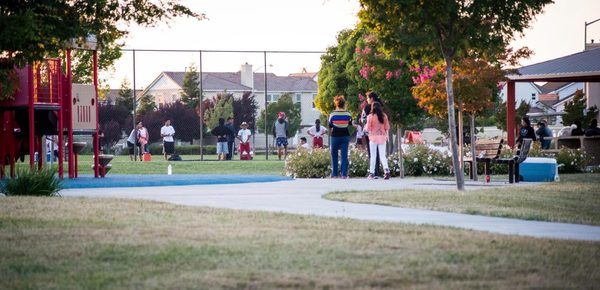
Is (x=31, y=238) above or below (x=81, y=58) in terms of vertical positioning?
below

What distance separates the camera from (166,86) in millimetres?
96125

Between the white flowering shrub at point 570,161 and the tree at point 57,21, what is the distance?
12.9 meters

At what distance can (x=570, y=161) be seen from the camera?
28422mm

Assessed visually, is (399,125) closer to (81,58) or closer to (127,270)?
(81,58)

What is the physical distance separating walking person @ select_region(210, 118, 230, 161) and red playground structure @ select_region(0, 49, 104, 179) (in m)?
15.2

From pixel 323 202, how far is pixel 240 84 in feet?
241

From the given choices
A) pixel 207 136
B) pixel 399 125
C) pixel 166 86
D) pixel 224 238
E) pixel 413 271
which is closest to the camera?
pixel 413 271

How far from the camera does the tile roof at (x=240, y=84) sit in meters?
88.6

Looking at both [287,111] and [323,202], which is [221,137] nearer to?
[323,202]

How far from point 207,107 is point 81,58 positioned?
47439mm

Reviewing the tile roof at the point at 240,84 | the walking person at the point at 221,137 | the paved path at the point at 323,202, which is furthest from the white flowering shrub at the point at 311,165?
the tile roof at the point at 240,84

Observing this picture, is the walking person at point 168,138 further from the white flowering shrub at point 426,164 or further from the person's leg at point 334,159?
the person's leg at point 334,159

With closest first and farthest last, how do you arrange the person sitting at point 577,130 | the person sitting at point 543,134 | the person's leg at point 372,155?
the person's leg at point 372,155
the person sitting at point 577,130
the person sitting at point 543,134

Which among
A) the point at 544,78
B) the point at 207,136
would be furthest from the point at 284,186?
the point at 207,136
